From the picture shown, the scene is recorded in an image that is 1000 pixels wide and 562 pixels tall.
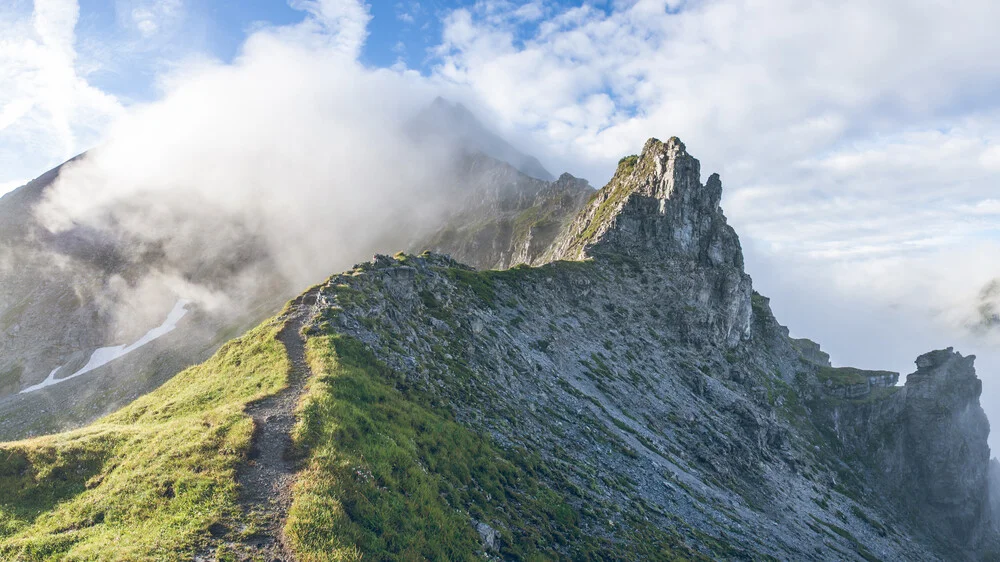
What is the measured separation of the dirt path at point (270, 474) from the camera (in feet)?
60.0

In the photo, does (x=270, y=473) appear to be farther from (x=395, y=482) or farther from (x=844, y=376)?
(x=844, y=376)

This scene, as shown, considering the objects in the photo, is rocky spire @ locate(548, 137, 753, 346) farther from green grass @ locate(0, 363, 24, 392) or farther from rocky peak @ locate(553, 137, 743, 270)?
green grass @ locate(0, 363, 24, 392)

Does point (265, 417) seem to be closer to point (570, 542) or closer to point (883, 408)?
point (570, 542)

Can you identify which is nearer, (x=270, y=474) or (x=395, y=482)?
(x=270, y=474)

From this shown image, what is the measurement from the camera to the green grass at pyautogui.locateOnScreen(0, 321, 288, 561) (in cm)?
1816

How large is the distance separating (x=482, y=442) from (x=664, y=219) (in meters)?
105

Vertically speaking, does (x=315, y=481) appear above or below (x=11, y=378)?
above

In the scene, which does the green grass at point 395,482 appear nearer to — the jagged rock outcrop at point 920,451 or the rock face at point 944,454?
the jagged rock outcrop at point 920,451

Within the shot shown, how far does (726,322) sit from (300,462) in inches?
4822

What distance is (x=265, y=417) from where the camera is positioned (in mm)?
26703

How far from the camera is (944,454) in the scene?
14062 centimetres

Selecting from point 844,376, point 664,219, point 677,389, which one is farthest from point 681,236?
point 844,376

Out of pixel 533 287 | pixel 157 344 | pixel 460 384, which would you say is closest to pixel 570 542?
pixel 460 384

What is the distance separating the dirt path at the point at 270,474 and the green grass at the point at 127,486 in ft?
1.95
